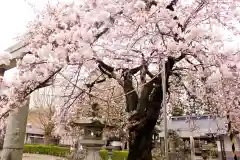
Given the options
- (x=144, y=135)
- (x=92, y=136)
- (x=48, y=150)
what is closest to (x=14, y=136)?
(x=92, y=136)

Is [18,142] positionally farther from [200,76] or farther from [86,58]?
[200,76]

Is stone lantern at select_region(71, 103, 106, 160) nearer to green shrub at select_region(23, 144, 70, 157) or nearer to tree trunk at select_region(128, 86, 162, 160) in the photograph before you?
tree trunk at select_region(128, 86, 162, 160)

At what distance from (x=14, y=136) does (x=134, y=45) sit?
141 inches

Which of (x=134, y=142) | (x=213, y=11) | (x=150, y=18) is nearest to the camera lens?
(x=150, y=18)

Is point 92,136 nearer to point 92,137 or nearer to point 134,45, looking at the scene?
point 92,137

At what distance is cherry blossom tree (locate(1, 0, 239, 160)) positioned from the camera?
154 inches

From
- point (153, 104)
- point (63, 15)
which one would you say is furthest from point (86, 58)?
point (153, 104)

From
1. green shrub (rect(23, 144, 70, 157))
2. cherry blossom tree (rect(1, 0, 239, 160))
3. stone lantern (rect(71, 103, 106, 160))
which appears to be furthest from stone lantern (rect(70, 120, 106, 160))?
green shrub (rect(23, 144, 70, 157))

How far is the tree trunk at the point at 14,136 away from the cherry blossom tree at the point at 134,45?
59.5 inches

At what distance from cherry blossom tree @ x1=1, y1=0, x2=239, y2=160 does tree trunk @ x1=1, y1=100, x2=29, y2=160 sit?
4.96ft

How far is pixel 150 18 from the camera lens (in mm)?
4176

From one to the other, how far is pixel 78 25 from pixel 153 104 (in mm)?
2364

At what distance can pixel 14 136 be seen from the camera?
538cm

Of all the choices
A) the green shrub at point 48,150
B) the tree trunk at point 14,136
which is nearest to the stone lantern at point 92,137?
the tree trunk at point 14,136
